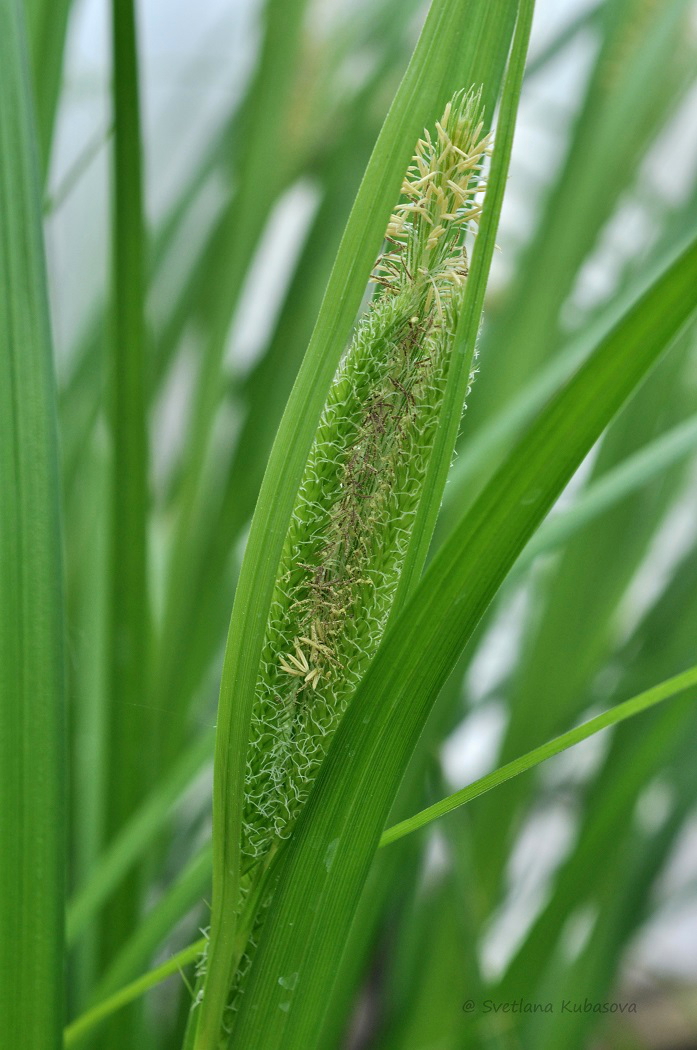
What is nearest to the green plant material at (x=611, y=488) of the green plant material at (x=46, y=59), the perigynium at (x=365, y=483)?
the perigynium at (x=365, y=483)

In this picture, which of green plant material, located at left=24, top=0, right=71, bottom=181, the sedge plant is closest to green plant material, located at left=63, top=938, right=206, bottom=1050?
the sedge plant

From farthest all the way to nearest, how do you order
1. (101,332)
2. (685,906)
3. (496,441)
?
(685,906)
(101,332)
(496,441)

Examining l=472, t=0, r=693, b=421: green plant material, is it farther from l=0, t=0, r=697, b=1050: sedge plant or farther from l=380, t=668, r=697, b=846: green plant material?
l=380, t=668, r=697, b=846: green plant material

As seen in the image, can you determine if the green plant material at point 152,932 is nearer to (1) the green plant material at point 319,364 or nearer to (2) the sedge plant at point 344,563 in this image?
(2) the sedge plant at point 344,563

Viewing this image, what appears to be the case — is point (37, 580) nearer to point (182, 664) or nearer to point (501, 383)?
point (182, 664)

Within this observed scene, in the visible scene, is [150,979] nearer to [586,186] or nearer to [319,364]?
[319,364]

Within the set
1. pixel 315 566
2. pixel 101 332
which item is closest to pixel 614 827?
pixel 315 566
